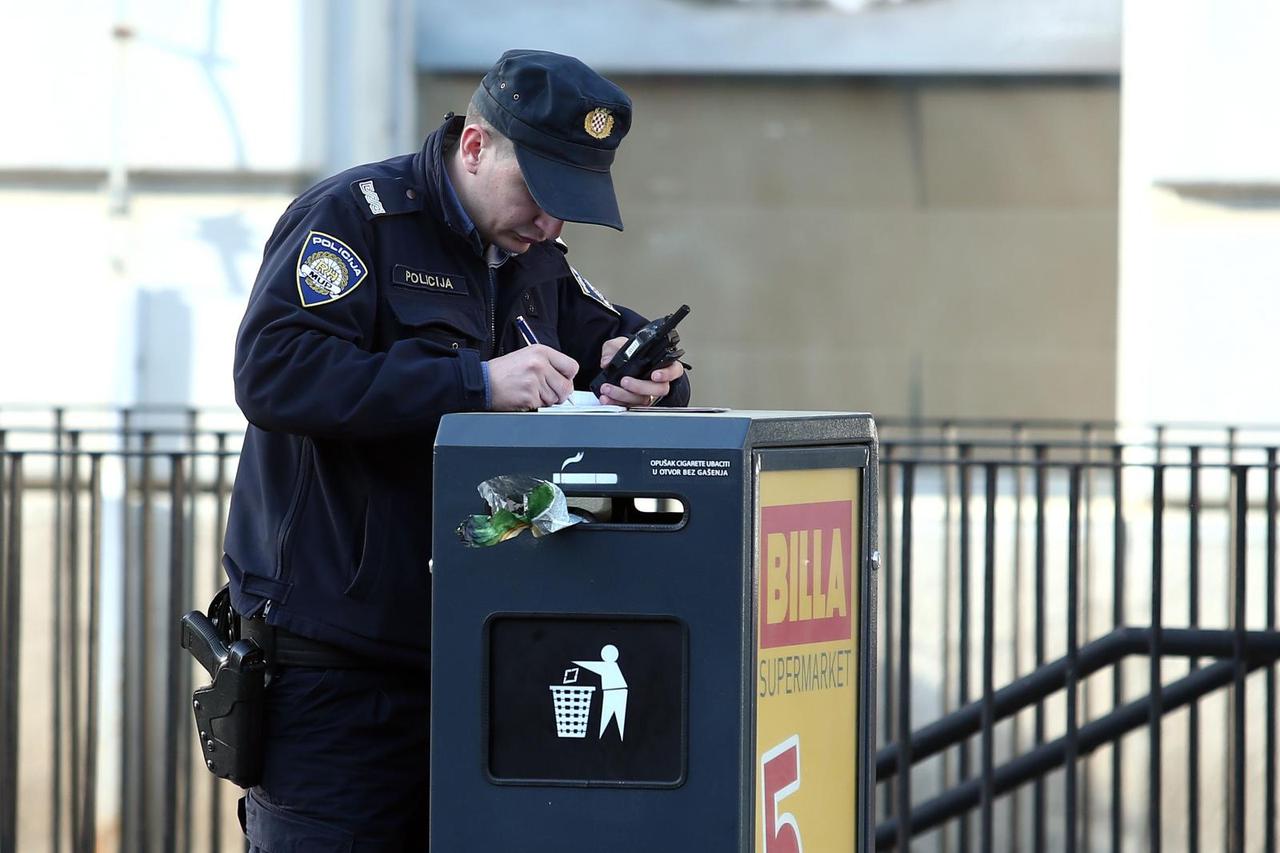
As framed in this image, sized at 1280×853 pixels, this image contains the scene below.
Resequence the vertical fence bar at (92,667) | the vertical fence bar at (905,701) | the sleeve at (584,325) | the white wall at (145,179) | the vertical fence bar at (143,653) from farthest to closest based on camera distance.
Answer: the white wall at (145,179) → the vertical fence bar at (143,653) → the vertical fence bar at (92,667) → the vertical fence bar at (905,701) → the sleeve at (584,325)

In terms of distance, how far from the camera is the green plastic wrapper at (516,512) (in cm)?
218

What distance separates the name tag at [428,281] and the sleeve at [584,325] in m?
0.34

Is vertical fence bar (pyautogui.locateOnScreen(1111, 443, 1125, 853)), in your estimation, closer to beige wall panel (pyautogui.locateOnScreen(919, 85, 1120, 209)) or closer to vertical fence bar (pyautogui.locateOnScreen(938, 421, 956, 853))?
vertical fence bar (pyautogui.locateOnScreen(938, 421, 956, 853))

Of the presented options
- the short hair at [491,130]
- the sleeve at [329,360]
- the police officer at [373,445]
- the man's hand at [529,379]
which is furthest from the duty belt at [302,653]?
the short hair at [491,130]

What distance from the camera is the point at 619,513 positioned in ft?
7.82

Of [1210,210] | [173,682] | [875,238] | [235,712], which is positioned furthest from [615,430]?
[875,238]

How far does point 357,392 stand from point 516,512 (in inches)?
15.7

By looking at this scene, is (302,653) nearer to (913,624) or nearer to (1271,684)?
(1271,684)

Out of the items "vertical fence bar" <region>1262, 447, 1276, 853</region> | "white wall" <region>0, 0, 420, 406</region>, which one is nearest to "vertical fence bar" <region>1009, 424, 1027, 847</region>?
"vertical fence bar" <region>1262, 447, 1276, 853</region>

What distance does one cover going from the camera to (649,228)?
25.9 feet

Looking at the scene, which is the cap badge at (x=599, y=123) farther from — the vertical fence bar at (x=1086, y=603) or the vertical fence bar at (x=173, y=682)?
the vertical fence bar at (x=1086, y=603)

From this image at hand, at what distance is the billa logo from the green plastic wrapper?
10.9 inches

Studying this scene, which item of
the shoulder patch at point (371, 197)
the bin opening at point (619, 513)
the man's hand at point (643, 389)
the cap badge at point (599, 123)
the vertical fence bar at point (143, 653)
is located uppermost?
the cap badge at point (599, 123)

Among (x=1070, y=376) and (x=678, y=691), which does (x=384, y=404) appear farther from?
(x=1070, y=376)
